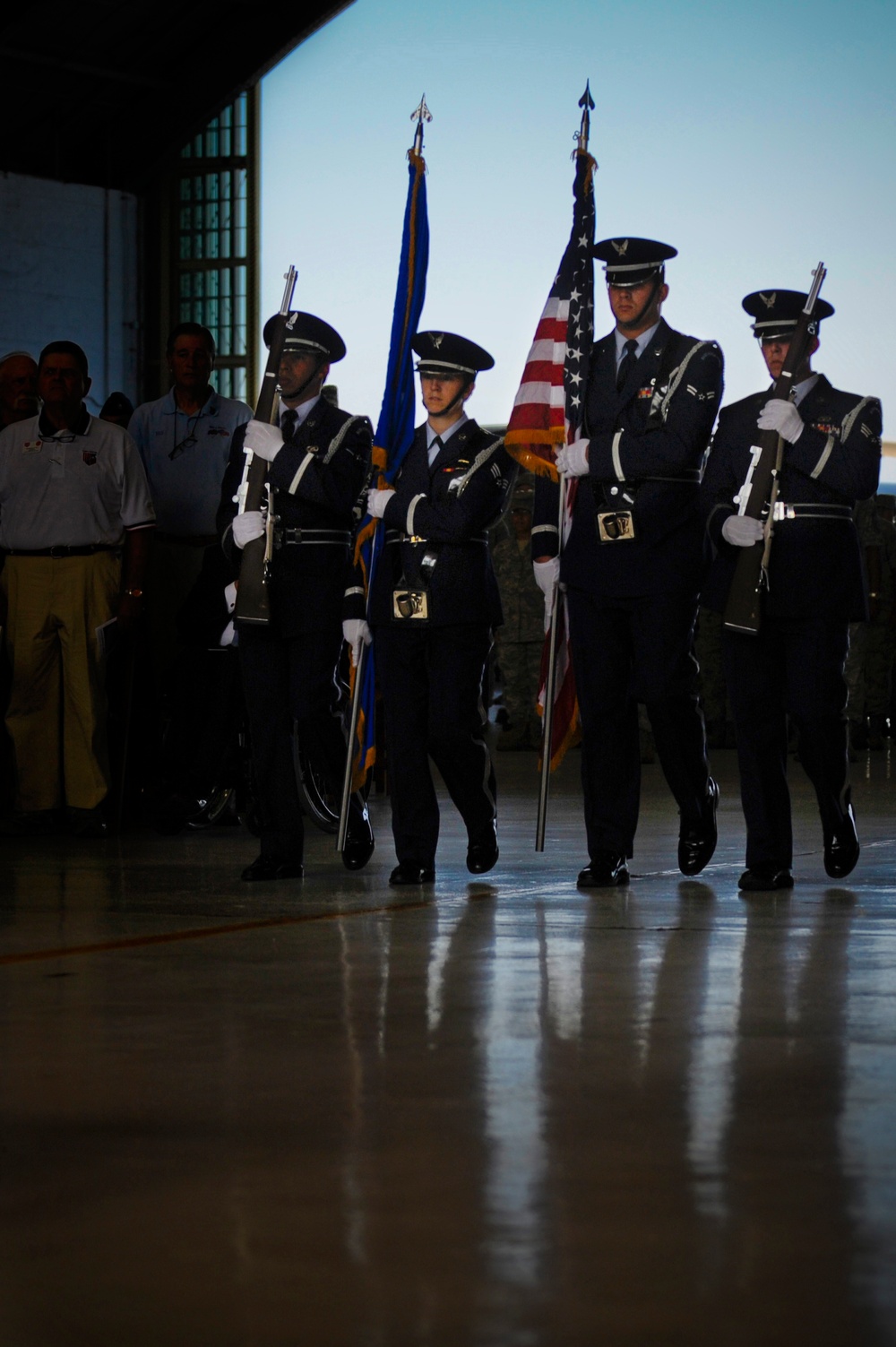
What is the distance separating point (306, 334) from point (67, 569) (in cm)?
170

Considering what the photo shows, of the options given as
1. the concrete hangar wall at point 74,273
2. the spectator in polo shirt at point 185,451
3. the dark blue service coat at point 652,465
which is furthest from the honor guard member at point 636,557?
the concrete hangar wall at point 74,273

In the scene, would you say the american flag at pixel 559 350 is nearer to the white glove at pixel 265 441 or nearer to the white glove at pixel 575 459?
the white glove at pixel 575 459

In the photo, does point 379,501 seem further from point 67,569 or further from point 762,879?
point 67,569

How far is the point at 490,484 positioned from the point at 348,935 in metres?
1.62

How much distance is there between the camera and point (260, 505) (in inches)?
235

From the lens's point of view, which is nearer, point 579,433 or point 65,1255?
point 65,1255

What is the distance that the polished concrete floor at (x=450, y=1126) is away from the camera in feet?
6.74

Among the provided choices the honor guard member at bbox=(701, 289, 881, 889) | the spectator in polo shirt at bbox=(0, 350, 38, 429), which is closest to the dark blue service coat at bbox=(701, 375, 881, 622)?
the honor guard member at bbox=(701, 289, 881, 889)

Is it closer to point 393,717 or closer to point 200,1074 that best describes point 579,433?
point 393,717

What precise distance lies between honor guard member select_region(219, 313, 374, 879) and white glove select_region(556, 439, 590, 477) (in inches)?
22.2

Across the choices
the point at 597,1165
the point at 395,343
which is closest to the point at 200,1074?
the point at 597,1165

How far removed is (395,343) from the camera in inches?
264

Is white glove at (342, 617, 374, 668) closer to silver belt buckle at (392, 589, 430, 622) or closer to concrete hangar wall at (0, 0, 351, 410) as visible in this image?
silver belt buckle at (392, 589, 430, 622)

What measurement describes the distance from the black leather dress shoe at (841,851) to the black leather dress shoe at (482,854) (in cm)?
88
